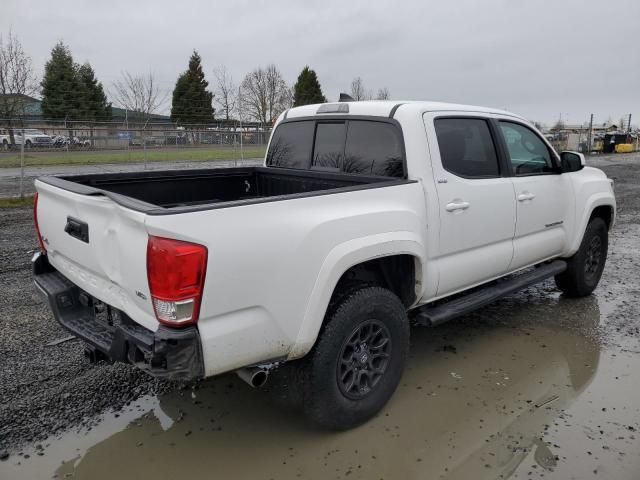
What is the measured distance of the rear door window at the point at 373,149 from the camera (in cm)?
362

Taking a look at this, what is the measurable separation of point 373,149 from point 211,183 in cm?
159

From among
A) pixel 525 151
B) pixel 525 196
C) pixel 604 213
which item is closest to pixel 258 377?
pixel 525 196

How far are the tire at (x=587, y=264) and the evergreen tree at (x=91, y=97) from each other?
3989cm

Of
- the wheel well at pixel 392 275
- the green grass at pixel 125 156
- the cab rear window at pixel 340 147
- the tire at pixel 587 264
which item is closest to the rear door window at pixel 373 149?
the cab rear window at pixel 340 147

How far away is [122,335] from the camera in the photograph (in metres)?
2.60

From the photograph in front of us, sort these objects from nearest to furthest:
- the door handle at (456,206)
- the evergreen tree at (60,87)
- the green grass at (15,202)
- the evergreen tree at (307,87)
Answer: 1. the door handle at (456,206)
2. the green grass at (15,202)
3. the evergreen tree at (60,87)
4. the evergreen tree at (307,87)

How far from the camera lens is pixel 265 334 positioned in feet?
8.53

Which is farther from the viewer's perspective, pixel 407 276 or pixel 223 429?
pixel 407 276

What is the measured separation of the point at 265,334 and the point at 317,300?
0.33 m

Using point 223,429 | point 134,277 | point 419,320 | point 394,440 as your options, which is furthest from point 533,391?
point 134,277

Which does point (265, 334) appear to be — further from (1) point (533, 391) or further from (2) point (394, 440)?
Result: (1) point (533, 391)

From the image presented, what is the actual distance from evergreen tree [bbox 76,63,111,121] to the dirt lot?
38961mm

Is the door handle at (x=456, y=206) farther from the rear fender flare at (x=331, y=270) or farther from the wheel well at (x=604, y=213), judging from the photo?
the wheel well at (x=604, y=213)

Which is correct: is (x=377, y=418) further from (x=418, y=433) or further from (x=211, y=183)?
(x=211, y=183)
